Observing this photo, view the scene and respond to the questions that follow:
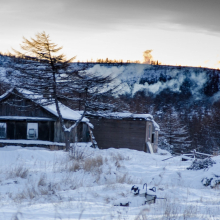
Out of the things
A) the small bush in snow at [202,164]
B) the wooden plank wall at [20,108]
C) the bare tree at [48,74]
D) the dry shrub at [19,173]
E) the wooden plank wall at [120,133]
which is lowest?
the wooden plank wall at [120,133]

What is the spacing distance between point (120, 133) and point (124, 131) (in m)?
0.46

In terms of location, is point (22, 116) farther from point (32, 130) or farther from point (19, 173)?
point (19, 173)

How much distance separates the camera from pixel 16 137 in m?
24.0

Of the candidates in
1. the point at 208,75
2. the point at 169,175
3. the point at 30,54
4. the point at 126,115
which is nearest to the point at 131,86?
the point at 208,75

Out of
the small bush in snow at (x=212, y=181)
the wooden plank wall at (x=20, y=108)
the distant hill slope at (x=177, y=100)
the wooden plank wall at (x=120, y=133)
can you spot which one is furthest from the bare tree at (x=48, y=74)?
the distant hill slope at (x=177, y=100)

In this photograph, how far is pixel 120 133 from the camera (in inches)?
1115

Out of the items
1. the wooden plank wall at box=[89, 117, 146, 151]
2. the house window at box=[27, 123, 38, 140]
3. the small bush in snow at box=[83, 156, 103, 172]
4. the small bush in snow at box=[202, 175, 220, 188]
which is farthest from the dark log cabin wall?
the small bush in snow at box=[202, 175, 220, 188]

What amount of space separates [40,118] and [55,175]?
15651 millimetres

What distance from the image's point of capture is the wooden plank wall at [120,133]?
27766 millimetres

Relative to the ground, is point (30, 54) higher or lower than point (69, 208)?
higher

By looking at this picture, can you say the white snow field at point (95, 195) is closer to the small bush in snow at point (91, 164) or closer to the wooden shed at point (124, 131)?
the small bush in snow at point (91, 164)

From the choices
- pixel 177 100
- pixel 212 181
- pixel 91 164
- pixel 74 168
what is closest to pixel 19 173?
pixel 74 168

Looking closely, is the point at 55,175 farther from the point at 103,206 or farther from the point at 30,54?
the point at 30,54

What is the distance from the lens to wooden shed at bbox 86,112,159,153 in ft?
90.8
